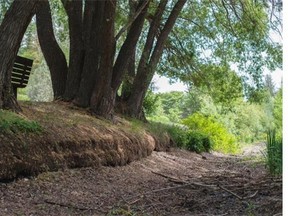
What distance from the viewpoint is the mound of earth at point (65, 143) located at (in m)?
4.81

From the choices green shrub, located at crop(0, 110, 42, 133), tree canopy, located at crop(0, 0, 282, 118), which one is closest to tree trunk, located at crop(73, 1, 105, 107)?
tree canopy, located at crop(0, 0, 282, 118)

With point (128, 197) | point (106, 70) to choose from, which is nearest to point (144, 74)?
point (106, 70)

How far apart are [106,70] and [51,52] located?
185 centimetres

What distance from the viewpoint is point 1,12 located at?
10.2 meters

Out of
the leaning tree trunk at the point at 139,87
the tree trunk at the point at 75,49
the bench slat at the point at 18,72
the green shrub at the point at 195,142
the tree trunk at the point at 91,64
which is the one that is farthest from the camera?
the green shrub at the point at 195,142

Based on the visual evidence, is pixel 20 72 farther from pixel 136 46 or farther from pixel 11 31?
pixel 136 46

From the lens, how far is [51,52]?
31.4 ft

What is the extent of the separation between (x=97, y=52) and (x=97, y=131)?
230 centimetres

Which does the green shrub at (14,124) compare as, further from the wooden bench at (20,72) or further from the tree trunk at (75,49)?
the tree trunk at (75,49)

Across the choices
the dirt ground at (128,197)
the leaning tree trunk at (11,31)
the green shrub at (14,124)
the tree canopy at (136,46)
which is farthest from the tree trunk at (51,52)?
the dirt ground at (128,197)

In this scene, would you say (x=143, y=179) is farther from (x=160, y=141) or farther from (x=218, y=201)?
(x=160, y=141)

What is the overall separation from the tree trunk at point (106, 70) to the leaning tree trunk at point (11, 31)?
2.60 meters

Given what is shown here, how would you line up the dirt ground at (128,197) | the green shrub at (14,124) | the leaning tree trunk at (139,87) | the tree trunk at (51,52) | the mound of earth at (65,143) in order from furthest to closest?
the leaning tree trunk at (139,87) → the tree trunk at (51,52) → the green shrub at (14,124) → the mound of earth at (65,143) → the dirt ground at (128,197)

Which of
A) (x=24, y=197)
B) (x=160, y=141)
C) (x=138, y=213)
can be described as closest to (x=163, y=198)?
(x=138, y=213)
